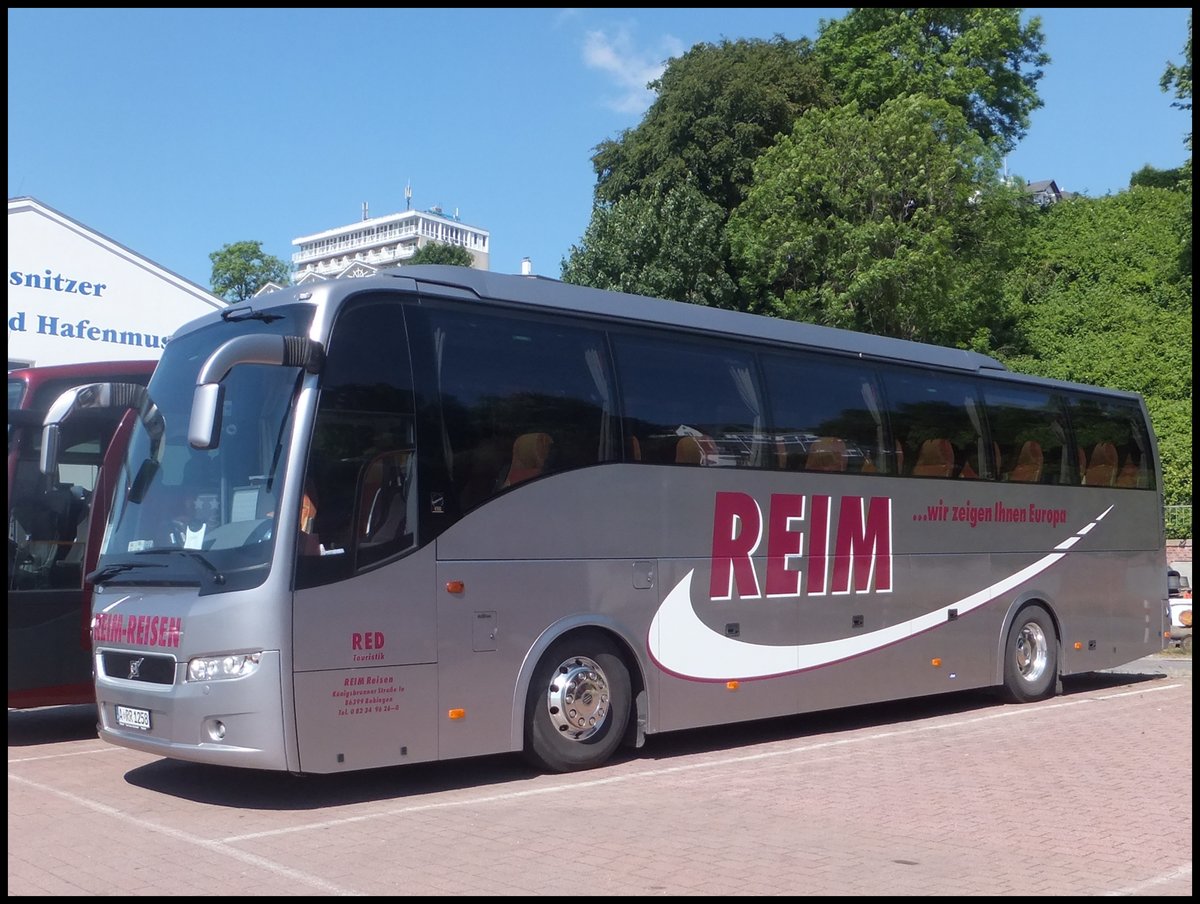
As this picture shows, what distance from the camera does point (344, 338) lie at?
28.4 feet

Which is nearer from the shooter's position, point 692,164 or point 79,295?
point 79,295

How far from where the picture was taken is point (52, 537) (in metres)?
11.7

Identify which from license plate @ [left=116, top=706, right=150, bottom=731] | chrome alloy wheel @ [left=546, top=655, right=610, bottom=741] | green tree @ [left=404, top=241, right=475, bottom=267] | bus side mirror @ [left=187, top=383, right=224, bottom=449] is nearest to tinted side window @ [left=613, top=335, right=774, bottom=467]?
chrome alloy wheel @ [left=546, top=655, right=610, bottom=741]

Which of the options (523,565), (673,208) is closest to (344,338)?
(523,565)

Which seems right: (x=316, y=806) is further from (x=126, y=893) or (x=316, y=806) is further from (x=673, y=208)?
(x=673, y=208)

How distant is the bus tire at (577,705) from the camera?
9.64 m

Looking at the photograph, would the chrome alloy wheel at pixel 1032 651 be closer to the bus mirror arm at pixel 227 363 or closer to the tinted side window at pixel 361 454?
the tinted side window at pixel 361 454

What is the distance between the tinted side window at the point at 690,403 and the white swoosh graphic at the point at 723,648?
3.62ft

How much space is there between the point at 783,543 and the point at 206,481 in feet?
17.3

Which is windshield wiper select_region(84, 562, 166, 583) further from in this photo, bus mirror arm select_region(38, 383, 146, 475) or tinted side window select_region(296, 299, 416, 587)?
bus mirror arm select_region(38, 383, 146, 475)

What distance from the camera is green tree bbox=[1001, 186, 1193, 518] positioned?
113 ft

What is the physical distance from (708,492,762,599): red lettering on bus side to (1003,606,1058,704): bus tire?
15.0 feet

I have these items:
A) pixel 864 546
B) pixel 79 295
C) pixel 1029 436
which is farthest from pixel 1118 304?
pixel 79 295

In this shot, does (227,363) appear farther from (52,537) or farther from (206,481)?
(52,537)
